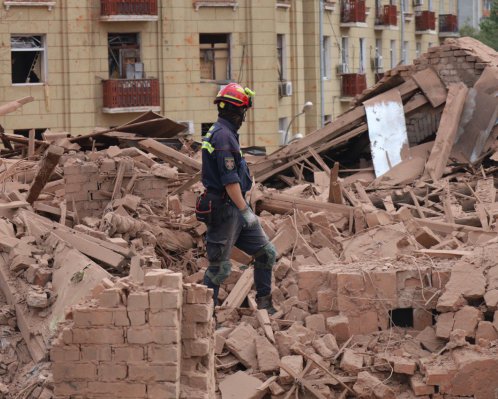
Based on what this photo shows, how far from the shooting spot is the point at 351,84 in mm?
41281

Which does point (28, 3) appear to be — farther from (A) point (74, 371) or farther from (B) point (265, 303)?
(A) point (74, 371)

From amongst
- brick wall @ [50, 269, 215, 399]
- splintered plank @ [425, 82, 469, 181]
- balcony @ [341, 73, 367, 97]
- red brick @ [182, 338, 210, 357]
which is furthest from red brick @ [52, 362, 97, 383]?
balcony @ [341, 73, 367, 97]

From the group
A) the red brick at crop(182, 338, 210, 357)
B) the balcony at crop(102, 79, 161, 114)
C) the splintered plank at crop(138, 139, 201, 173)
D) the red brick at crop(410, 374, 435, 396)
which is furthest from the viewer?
the balcony at crop(102, 79, 161, 114)

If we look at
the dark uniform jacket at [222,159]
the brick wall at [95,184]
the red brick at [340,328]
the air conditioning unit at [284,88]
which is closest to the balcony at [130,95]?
the air conditioning unit at [284,88]

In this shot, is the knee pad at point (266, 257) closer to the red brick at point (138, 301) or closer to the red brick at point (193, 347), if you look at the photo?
the red brick at point (193, 347)

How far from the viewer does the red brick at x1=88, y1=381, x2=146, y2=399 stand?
26.1 ft

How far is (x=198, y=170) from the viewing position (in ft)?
51.1

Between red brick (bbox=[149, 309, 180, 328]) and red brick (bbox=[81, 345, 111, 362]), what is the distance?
334mm

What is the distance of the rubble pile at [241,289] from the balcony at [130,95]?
15184 millimetres

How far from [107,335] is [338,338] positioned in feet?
9.16

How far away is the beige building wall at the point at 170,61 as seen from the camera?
31094 mm

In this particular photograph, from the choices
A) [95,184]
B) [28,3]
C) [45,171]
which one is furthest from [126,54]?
[45,171]

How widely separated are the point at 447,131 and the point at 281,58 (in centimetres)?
2000

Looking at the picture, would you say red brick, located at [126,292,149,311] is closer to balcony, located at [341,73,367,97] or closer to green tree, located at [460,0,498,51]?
balcony, located at [341,73,367,97]
